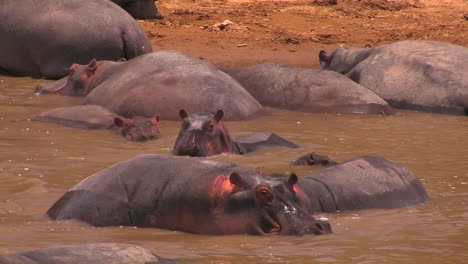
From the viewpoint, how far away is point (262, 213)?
6.36 metres

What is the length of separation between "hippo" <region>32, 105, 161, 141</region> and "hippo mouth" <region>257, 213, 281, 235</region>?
359 cm

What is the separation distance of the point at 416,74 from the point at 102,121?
3675mm

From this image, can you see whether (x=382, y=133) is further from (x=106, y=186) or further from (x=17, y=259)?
(x=17, y=259)

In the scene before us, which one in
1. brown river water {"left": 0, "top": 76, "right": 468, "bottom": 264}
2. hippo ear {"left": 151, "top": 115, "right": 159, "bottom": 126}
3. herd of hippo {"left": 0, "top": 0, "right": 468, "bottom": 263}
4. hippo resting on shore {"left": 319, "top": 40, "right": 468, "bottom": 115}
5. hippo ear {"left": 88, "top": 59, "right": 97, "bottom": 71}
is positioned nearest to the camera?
brown river water {"left": 0, "top": 76, "right": 468, "bottom": 264}

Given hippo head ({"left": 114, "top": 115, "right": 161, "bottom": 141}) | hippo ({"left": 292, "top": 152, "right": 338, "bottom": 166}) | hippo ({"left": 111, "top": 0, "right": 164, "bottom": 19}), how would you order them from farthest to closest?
hippo ({"left": 111, "top": 0, "right": 164, "bottom": 19}) → hippo head ({"left": 114, "top": 115, "right": 161, "bottom": 141}) → hippo ({"left": 292, "top": 152, "right": 338, "bottom": 166})

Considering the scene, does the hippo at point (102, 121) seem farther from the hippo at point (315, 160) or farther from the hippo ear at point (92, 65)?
the hippo at point (315, 160)

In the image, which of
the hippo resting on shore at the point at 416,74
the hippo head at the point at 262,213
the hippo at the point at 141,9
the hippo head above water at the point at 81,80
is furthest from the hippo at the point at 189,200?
the hippo at the point at 141,9

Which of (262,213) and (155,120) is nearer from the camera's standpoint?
(262,213)

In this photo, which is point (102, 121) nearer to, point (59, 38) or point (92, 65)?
point (92, 65)

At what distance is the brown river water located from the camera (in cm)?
607

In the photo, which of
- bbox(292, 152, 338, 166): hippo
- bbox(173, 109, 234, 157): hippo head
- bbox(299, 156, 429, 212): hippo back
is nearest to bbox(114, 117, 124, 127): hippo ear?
bbox(173, 109, 234, 157): hippo head

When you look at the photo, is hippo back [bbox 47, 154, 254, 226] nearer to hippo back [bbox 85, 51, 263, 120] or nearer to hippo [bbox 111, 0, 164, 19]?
hippo back [bbox 85, 51, 263, 120]

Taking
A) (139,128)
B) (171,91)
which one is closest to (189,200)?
(139,128)

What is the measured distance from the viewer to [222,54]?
1540 cm
